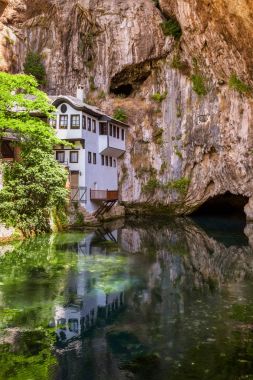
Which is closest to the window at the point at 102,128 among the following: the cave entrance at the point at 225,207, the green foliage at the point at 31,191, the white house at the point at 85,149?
the white house at the point at 85,149

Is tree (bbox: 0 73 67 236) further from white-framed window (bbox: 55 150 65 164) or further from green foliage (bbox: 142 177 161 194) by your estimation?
green foliage (bbox: 142 177 161 194)

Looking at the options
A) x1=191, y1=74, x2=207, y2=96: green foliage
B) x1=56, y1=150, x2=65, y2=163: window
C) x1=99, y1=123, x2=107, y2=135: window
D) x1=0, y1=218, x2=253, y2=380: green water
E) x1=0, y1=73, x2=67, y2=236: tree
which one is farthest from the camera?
x1=191, y1=74, x2=207, y2=96: green foliage

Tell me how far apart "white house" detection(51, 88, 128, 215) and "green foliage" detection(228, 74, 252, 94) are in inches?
507

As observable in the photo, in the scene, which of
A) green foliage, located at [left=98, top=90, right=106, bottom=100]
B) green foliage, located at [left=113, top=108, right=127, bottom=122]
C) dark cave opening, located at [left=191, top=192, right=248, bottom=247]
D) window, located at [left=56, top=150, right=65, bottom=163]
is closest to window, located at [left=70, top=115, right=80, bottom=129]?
window, located at [left=56, top=150, right=65, bottom=163]

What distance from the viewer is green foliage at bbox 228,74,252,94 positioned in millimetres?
44219

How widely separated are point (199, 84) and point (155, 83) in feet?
20.4

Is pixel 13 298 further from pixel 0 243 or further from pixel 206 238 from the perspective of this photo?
pixel 206 238

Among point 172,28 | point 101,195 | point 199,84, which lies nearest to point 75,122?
point 101,195

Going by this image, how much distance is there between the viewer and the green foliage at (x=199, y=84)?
161ft

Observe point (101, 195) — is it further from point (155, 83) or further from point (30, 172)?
point (155, 83)

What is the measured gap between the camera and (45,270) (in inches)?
821

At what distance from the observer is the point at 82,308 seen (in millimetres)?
15094

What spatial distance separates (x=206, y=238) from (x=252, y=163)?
49.9 feet

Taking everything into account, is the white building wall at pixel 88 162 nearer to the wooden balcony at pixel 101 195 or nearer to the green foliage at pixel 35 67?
the wooden balcony at pixel 101 195
